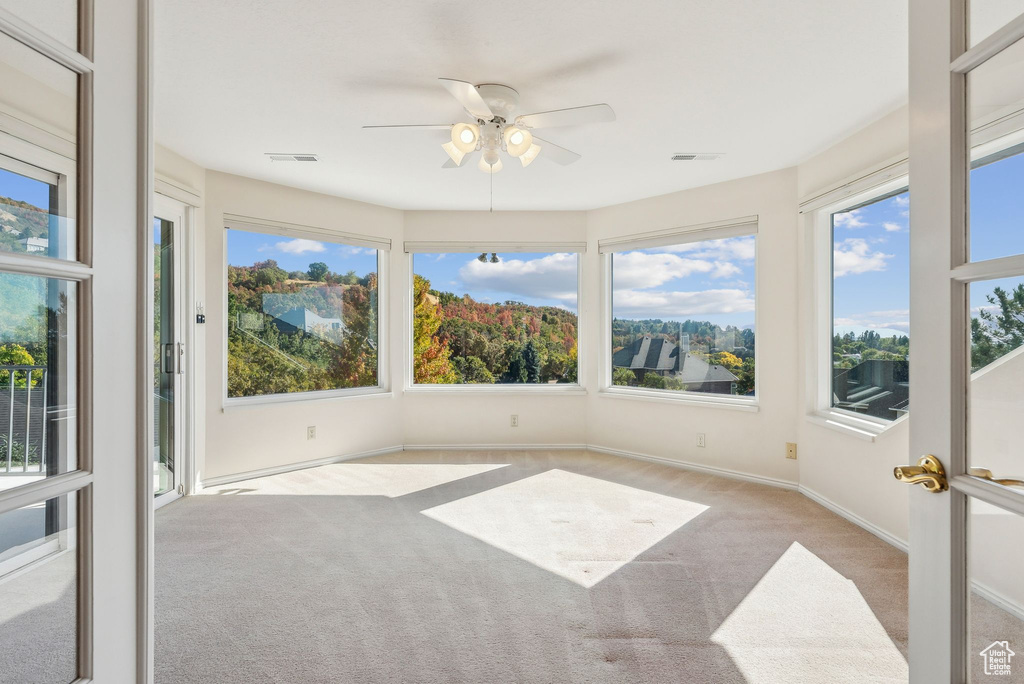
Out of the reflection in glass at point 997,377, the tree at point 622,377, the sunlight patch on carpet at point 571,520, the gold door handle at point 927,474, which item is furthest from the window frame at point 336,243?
the reflection in glass at point 997,377

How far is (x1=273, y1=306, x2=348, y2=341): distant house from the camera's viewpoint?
445 centimetres

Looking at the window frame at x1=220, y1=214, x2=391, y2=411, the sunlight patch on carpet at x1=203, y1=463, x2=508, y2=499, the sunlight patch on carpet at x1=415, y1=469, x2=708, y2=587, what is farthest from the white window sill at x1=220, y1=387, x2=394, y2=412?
the sunlight patch on carpet at x1=415, y1=469, x2=708, y2=587

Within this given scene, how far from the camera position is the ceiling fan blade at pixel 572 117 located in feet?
7.41

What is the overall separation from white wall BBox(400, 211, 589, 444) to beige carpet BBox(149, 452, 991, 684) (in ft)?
4.17

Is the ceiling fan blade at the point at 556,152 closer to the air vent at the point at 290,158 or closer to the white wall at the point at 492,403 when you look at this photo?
the air vent at the point at 290,158

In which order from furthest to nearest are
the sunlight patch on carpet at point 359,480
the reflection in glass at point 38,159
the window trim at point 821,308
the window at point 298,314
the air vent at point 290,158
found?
the window at point 298,314 → the sunlight patch on carpet at point 359,480 → the air vent at point 290,158 → the window trim at point 821,308 → the reflection in glass at point 38,159

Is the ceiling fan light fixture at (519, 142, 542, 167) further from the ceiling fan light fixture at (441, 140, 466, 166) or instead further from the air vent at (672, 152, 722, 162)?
the air vent at (672, 152, 722, 162)

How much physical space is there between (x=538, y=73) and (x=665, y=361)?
3.03 metres

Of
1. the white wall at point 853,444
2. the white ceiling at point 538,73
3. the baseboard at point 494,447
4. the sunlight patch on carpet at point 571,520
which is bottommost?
the sunlight patch on carpet at point 571,520

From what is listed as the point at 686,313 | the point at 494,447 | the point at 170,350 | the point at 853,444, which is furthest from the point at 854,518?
the point at 170,350

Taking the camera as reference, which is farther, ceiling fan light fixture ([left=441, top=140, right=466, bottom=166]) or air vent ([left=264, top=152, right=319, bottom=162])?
air vent ([left=264, top=152, right=319, bottom=162])

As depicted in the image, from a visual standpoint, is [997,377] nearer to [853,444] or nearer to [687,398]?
[853,444]

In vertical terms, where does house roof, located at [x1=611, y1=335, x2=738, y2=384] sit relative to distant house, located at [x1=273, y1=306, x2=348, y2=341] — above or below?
below

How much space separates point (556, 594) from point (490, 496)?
1.41 meters
